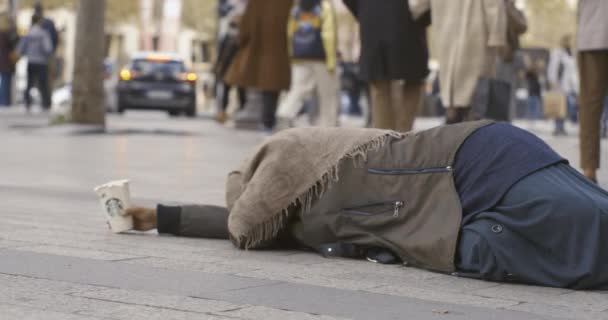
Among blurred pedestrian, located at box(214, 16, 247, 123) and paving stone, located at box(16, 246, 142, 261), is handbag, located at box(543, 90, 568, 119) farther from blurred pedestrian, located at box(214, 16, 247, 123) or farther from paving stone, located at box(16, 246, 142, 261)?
→ paving stone, located at box(16, 246, 142, 261)

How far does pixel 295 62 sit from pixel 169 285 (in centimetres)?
1213

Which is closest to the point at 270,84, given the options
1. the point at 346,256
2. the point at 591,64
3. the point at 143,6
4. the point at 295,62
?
the point at 295,62

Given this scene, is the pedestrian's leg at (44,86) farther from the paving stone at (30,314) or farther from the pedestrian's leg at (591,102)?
the paving stone at (30,314)

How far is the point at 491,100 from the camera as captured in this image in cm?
980

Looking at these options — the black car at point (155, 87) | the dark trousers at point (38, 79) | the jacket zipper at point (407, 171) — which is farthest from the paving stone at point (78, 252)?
the black car at point (155, 87)

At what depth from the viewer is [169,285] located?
17.1 feet

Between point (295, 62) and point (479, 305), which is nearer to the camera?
point (479, 305)

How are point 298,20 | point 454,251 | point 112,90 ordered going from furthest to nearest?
point 112,90 < point 298,20 < point 454,251

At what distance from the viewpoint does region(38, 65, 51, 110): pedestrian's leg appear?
Answer: 26611mm

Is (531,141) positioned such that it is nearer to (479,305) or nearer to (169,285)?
(479,305)

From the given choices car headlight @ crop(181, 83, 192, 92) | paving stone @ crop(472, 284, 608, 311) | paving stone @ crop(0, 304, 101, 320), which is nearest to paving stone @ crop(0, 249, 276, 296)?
paving stone @ crop(0, 304, 101, 320)

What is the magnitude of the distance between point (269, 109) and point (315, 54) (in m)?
0.98

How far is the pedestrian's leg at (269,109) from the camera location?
17359 millimetres

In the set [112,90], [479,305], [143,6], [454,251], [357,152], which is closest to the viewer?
[479,305]
